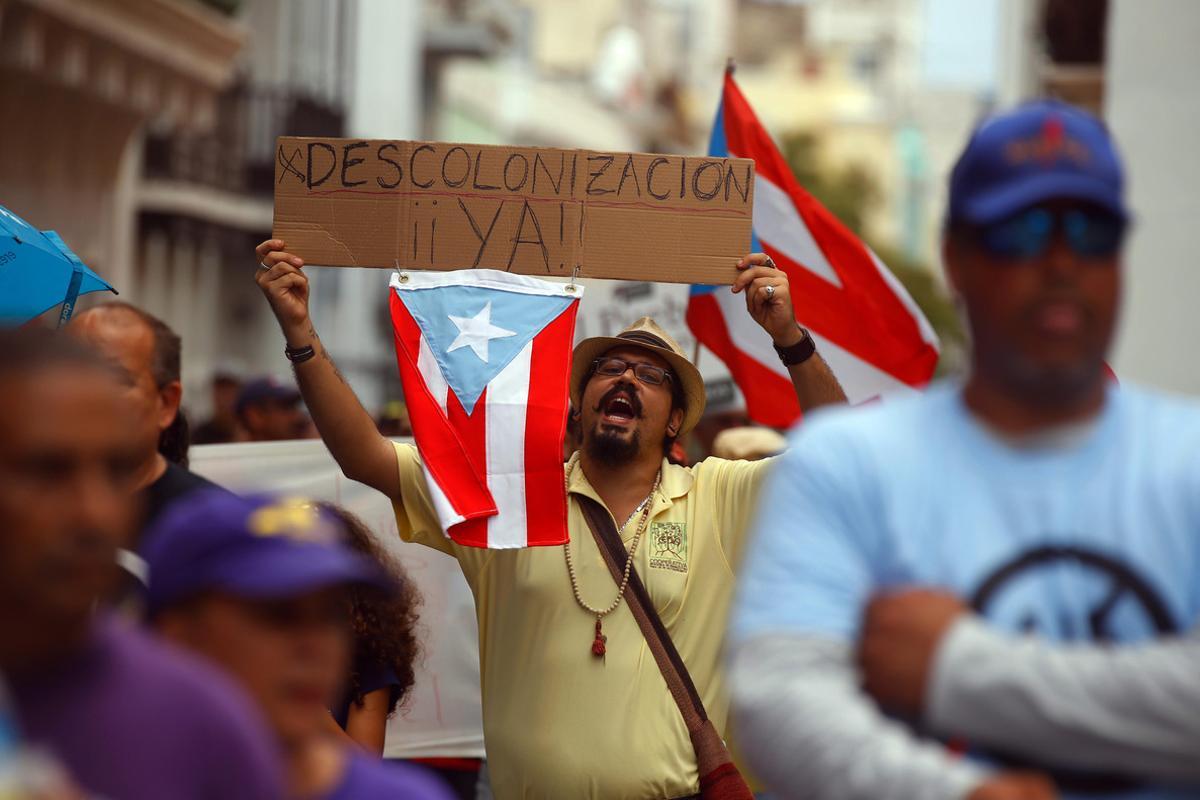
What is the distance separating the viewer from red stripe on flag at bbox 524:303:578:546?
14.9 feet

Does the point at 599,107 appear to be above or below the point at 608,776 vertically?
above

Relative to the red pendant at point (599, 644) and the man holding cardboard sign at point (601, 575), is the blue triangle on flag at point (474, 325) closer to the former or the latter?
the man holding cardboard sign at point (601, 575)

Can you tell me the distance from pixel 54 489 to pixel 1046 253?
119 cm

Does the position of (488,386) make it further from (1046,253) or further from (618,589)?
(1046,253)

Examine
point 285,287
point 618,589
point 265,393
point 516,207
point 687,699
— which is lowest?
point 687,699

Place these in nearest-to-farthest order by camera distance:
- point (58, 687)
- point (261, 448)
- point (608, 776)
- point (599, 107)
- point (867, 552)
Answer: point (58, 687) → point (867, 552) → point (608, 776) → point (261, 448) → point (599, 107)

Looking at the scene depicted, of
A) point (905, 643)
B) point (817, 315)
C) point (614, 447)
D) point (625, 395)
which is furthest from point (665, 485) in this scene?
point (905, 643)

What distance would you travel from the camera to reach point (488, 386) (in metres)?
4.85

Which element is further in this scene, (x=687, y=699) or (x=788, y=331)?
(x=788, y=331)

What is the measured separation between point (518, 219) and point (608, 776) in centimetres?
157

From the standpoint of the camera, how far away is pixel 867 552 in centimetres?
230

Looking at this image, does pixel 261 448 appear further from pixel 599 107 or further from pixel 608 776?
pixel 599 107

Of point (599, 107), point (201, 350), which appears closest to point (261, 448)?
point (201, 350)

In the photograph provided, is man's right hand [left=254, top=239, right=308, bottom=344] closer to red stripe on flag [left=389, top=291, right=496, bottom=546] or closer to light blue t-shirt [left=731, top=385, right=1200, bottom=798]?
red stripe on flag [left=389, top=291, right=496, bottom=546]
